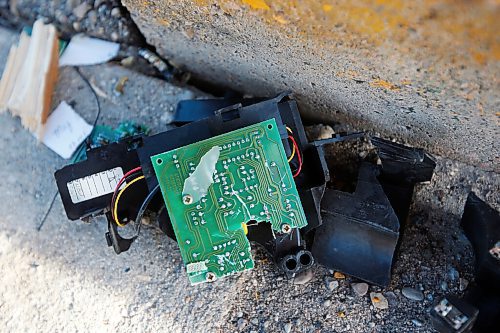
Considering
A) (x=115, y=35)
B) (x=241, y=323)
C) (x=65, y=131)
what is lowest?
(x=241, y=323)

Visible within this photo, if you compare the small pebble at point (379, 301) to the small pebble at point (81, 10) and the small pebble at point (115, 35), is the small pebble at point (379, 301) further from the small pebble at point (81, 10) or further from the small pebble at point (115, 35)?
the small pebble at point (81, 10)

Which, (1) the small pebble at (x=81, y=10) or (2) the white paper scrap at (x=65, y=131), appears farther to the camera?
(1) the small pebble at (x=81, y=10)

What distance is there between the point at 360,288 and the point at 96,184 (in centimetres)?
79

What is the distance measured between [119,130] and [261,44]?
63 cm

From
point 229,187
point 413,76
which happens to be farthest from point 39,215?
point 413,76

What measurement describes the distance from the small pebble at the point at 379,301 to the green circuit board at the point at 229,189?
12.4 inches

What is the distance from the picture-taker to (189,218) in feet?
4.91

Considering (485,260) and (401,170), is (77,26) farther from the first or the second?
(485,260)

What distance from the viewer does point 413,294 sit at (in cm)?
159

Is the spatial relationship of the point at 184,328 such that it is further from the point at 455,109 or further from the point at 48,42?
the point at 48,42

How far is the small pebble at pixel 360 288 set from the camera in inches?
63.6

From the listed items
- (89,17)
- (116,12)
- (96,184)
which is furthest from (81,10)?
(96,184)

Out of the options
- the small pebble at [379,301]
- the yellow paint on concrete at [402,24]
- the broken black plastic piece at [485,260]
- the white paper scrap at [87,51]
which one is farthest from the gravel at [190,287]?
the yellow paint on concrete at [402,24]

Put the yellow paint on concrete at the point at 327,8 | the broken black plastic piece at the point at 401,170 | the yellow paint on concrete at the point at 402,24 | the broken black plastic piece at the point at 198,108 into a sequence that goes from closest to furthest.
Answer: the yellow paint on concrete at the point at 402,24 → the yellow paint on concrete at the point at 327,8 → the broken black plastic piece at the point at 401,170 → the broken black plastic piece at the point at 198,108
